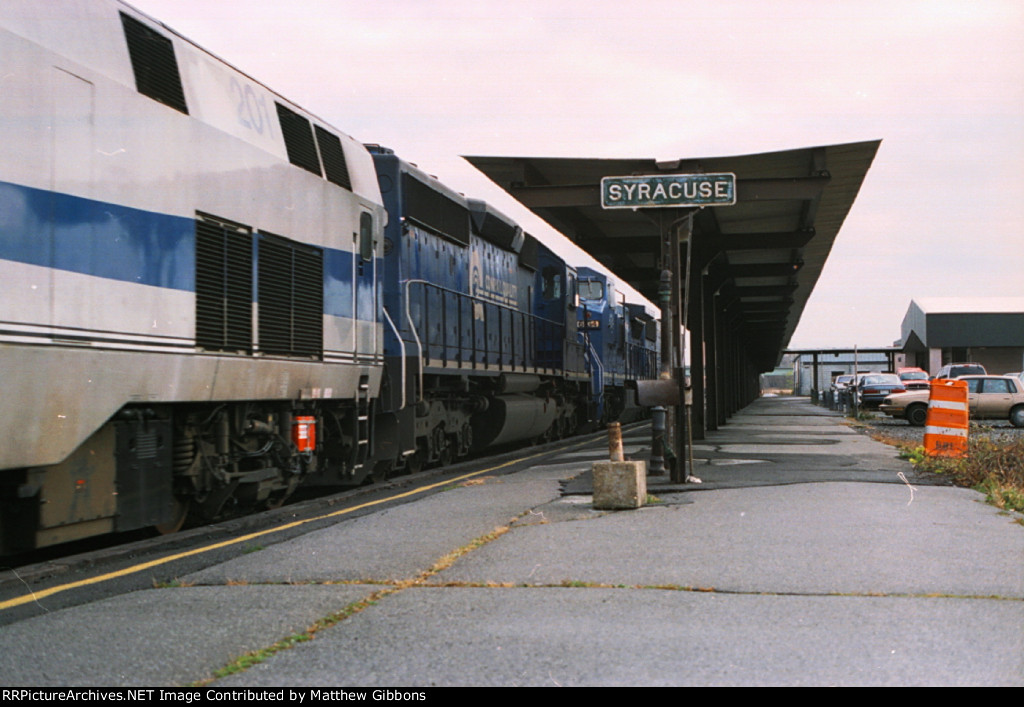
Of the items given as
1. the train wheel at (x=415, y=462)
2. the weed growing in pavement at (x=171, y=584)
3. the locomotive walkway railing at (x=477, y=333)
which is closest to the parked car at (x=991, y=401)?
the locomotive walkway railing at (x=477, y=333)

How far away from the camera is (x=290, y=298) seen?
921 centimetres

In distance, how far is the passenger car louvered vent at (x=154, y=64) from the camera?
7160mm

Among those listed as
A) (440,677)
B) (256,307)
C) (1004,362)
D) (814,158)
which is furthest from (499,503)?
(1004,362)

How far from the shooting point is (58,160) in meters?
6.11

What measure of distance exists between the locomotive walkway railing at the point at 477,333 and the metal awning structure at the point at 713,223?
6.08 ft

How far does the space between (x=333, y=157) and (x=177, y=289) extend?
357 centimetres

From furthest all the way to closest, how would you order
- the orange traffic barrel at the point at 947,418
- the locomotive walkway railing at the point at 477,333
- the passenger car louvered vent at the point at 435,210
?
1. the orange traffic barrel at the point at 947,418
2. the locomotive walkway railing at the point at 477,333
3. the passenger car louvered vent at the point at 435,210

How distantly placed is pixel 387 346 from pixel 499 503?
3405mm

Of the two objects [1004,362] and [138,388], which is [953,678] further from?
[1004,362]

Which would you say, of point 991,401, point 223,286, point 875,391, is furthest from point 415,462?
point 875,391

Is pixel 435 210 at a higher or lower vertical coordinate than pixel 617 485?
higher

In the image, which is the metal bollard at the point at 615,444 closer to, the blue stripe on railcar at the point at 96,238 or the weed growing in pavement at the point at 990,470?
the weed growing in pavement at the point at 990,470

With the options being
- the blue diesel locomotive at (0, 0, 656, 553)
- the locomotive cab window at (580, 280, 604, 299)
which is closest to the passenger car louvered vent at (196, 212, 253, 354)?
the blue diesel locomotive at (0, 0, 656, 553)

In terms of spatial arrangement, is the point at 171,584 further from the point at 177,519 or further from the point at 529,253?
the point at 529,253
